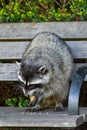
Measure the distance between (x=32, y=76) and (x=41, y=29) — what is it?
76 centimetres

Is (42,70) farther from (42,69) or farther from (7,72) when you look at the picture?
(7,72)

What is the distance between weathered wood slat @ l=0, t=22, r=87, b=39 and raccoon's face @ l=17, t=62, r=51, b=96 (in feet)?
1.66

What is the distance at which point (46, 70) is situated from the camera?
4961mm

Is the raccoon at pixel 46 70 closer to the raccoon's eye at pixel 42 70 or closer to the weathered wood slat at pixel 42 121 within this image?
the raccoon's eye at pixel 42 70

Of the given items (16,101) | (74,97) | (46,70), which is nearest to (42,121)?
(74,97)

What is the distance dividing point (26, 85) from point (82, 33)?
0.89 metres

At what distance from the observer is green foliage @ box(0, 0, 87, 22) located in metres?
5.39

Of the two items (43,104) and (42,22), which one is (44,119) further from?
(42,22)

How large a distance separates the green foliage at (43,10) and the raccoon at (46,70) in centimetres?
23

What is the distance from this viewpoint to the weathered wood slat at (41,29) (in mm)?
5254

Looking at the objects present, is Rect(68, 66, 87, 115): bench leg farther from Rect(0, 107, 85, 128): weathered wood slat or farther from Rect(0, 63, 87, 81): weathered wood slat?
Rect(0, 63, 87, 81): weathered wood slat

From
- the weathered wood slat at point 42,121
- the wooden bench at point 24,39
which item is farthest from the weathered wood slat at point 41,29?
the weathered wood slat at point 42,121

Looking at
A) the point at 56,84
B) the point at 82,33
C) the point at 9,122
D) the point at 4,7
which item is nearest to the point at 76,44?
the point at 82,33

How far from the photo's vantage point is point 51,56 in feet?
17.0
